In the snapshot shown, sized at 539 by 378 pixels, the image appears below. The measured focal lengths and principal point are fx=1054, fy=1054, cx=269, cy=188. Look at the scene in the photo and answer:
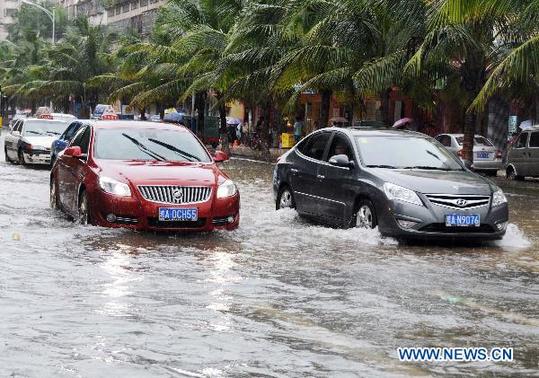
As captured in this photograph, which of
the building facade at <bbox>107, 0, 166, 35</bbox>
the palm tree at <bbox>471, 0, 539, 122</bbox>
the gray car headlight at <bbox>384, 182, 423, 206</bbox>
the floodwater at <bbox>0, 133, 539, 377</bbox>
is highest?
the building facade at <bbox>107, 0, 166, 35</bbox>

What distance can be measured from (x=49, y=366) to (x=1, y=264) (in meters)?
4.57

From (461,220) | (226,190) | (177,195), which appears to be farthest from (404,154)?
(177,195)

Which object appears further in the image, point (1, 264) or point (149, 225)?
point (149, 225)

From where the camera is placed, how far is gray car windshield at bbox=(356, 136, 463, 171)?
14.1 meters

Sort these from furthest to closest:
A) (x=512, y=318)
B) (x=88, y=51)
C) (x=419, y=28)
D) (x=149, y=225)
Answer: (x=88, y=51), (x=419, y=28), (x=149, y=225), (x=512, y=318)

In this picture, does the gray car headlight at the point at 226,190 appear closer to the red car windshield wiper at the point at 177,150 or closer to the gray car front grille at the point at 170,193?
the gray car front grille at the point at 170,193

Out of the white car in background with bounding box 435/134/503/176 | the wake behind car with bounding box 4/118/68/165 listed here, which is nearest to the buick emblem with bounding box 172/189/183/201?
the wake behind car with bounding box 4/118/68/165

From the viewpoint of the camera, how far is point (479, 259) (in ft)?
39.9

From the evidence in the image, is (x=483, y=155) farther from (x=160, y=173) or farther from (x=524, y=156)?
(x=160, y=173)

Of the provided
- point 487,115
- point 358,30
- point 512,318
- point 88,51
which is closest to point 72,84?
point 88,51

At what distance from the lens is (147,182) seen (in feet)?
42.9

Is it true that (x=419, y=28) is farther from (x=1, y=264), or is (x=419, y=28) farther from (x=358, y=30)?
(x=1, y=264)

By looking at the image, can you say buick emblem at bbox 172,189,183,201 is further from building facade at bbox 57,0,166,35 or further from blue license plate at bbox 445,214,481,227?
building facade at bbox 57,0,166,35

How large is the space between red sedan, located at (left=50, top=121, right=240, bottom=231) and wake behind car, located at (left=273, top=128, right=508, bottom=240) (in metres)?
1.44
